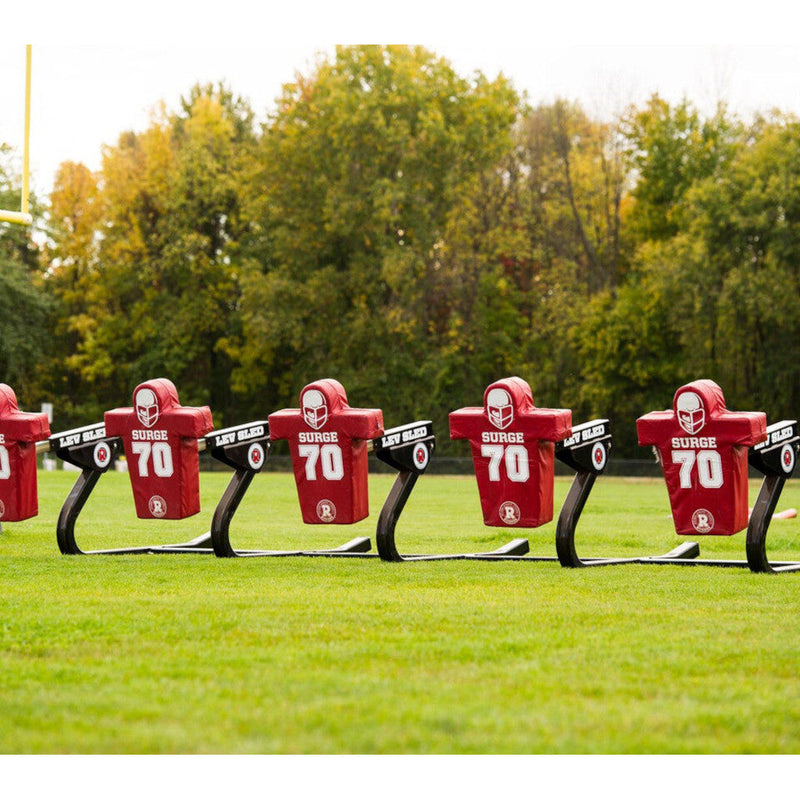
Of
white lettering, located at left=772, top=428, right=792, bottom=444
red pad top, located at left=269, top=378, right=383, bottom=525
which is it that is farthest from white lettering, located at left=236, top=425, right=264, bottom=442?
white lettering, located at left=772, top=428, right=792, bottom=444

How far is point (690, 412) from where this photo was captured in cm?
1051

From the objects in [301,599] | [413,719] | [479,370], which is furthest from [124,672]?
[479,370]

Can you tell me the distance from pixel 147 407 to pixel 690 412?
181 inches

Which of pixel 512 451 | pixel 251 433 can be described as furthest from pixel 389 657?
pixel 251 433

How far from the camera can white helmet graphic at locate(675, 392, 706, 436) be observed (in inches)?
412

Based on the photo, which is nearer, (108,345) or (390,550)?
(390,550)

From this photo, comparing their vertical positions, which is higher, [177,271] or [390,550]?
[177,271]

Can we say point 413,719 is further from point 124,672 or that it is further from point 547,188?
point 547,188

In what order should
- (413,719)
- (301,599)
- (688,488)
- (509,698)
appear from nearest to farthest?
1. (413,719)
2. (509,698)
3. (301,599)
4. (688,488)

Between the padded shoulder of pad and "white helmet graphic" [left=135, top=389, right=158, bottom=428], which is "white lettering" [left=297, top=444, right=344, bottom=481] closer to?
"white helmet graphic" [left=135, top=389, right=158, bottom=428]

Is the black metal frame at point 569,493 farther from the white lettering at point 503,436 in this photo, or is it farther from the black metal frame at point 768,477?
the black metal frame at point 768,477

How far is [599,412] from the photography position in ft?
156

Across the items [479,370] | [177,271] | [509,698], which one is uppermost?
[177,271]

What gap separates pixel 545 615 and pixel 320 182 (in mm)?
42051
